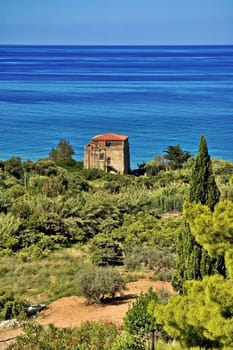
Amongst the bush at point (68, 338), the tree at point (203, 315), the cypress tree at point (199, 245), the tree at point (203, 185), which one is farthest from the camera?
the tree at point (203, 185)

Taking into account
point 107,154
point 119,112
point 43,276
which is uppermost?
point 119,112

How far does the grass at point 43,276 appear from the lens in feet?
41.2

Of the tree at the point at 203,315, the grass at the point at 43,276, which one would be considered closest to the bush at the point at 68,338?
the tree at the point at 203,315

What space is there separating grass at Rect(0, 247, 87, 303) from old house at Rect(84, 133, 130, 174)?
76.5 ft

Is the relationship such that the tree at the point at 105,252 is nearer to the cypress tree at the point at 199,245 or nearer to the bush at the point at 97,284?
the bush at the point at 97,284

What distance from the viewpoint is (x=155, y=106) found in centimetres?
8038

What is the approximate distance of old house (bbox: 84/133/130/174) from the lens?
1561 inches

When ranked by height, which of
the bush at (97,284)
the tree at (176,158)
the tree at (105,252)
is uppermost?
the tree at (176,158)

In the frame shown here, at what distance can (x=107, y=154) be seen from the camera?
131ft

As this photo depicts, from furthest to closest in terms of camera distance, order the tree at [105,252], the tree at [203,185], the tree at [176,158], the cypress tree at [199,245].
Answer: the tree at [176,158] < the tree at [105,252] < the tree at [203,185] < the cypress tree at [199,245]

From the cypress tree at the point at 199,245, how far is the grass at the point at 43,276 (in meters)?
2.91

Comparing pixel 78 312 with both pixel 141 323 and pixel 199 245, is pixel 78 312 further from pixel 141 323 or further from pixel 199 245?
pixel 199 245

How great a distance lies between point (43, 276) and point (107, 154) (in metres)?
26.4

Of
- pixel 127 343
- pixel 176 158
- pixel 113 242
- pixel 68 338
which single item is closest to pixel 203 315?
pixel 127 343
